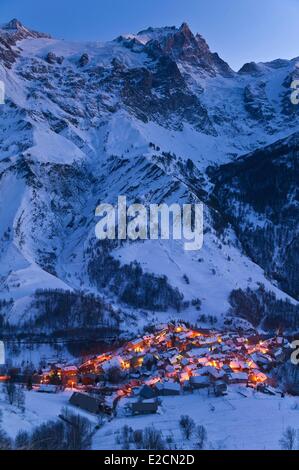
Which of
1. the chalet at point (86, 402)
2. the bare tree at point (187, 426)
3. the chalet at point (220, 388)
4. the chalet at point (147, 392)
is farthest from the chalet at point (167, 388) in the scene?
the bare tree at point (187, 426)

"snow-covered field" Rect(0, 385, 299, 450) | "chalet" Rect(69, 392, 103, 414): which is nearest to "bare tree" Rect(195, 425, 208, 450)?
"snow-covered field" Rect(0, 385, 299, 450)

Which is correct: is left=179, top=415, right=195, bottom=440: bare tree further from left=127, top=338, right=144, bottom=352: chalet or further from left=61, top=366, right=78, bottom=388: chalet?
left=127, top=338, right=144, bottom=352: chalet

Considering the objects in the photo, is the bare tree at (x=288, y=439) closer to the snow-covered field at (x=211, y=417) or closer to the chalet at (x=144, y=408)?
the snow-covered field at (x=211, y=417)

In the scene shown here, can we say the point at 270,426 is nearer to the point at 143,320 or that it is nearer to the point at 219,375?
the point at 219,375

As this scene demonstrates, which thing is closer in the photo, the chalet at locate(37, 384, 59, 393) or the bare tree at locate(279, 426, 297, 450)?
the bare tree at locate(279, 426, 297, 450)

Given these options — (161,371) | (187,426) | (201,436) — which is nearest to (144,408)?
(187,426)
